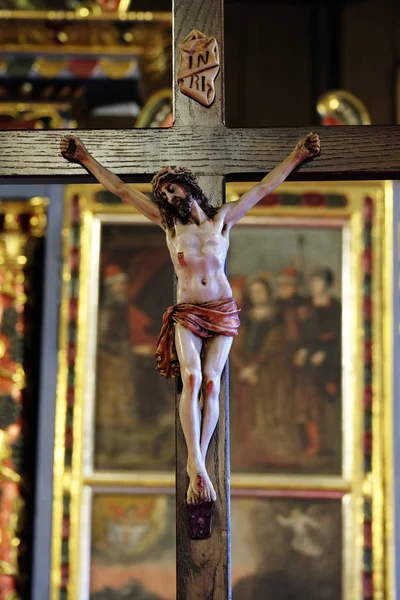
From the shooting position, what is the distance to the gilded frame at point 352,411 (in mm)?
3818

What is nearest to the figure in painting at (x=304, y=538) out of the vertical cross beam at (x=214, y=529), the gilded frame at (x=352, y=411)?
the gilded frame at (x=352, y=411)

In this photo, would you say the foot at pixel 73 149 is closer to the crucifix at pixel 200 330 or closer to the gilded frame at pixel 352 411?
the crucifix at pixel 200 330

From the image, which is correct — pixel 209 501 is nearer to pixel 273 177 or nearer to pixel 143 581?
pixel 273 177

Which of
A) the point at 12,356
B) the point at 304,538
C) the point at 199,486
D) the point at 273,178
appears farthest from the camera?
the point at 12,356

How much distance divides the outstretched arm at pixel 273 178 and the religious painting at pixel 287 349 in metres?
1.84

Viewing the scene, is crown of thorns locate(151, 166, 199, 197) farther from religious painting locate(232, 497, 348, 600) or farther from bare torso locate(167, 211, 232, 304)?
religious painting locate(232, 497, 348, 600)

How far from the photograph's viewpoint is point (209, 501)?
203 centimetres

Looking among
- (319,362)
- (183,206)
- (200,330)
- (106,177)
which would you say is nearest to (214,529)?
(200,330)

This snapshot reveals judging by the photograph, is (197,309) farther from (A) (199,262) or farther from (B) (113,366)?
(B) (113,366)

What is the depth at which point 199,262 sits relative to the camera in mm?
2094

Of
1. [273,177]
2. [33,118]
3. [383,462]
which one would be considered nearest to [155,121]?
[33,118]

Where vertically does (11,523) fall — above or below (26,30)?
below

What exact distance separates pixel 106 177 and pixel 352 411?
1990mm

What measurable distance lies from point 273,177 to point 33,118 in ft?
6.74
